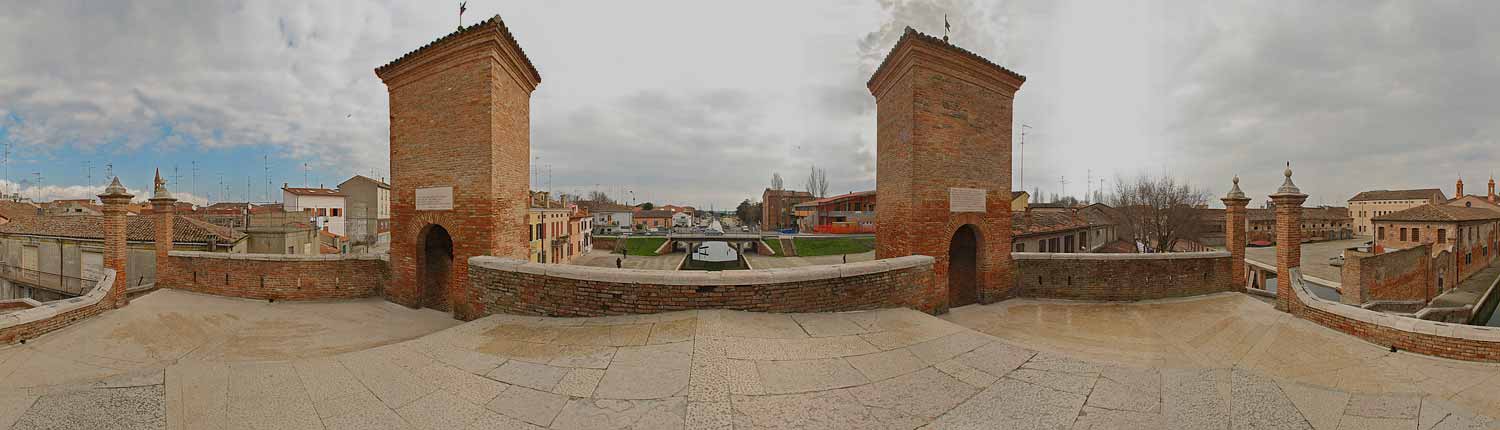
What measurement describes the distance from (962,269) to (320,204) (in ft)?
160

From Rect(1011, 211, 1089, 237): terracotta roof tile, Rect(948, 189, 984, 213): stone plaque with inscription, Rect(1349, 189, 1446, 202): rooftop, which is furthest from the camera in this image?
Rect(1349, 189, 1446, 202): rooftop

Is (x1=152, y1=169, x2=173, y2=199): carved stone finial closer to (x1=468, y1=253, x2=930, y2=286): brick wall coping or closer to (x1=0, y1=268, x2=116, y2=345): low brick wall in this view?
(x1=0, y1=268, x2=116, y2=345): low brick wall

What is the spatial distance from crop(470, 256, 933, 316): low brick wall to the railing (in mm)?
22811

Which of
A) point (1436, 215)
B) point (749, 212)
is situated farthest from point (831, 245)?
point (749, 212)

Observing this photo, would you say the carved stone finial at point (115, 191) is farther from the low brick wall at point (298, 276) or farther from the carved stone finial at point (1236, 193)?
the carved stone finial at point (1236, 193)

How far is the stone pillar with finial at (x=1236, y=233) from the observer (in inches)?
406

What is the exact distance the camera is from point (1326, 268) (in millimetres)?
28094

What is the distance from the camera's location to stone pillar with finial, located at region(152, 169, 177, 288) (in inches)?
406

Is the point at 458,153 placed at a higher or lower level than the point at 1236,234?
higher

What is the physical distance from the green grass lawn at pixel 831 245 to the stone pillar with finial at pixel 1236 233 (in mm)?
26041

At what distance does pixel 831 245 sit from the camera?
39.0m

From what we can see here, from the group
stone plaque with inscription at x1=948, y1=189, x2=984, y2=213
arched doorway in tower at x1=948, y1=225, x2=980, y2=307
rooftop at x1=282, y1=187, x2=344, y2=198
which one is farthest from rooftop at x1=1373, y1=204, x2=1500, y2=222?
rooftop at x1=282, y1=187, x2=344, y2=198

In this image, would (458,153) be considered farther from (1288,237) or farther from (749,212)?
(749,212)

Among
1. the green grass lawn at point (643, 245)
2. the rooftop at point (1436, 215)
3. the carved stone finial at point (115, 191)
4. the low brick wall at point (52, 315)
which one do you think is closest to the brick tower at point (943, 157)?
the low brick wall at point (52, 315)
